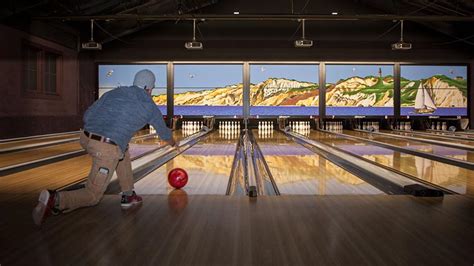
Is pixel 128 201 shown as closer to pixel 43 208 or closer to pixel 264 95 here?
pixel 43 208

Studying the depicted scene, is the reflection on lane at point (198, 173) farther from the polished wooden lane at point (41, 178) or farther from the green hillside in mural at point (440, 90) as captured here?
the green hillside in mural at point (440, 90)

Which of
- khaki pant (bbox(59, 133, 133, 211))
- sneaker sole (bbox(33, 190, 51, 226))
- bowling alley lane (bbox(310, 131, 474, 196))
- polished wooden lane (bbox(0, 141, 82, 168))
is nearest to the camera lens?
sneaker sole (bbox(33, 190, 51, 226))

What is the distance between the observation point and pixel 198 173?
15.0ft

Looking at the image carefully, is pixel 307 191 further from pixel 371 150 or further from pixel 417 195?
pixel 371 150

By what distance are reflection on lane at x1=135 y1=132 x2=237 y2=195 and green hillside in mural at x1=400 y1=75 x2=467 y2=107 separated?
8224 millimetres

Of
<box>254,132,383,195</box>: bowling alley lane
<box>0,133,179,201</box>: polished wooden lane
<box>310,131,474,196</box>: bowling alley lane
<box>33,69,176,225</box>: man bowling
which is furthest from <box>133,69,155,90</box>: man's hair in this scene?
<box>310,131,474,196</box>: bowling alley lane

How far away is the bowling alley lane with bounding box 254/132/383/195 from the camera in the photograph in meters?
3.67

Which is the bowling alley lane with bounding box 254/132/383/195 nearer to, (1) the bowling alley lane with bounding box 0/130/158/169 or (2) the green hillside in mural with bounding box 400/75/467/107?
(1) the bowling alley lane with bounding box 0/130/158/169

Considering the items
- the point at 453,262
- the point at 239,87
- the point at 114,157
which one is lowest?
the point at 453,262

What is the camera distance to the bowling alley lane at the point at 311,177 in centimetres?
367

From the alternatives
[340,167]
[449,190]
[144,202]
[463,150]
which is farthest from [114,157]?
[463,150]

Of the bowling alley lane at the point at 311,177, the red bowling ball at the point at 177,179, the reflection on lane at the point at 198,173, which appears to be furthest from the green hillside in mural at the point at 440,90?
the red bowling ball at the point at 177,179

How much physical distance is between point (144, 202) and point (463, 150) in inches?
204

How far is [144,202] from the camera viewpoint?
10.1 feet
